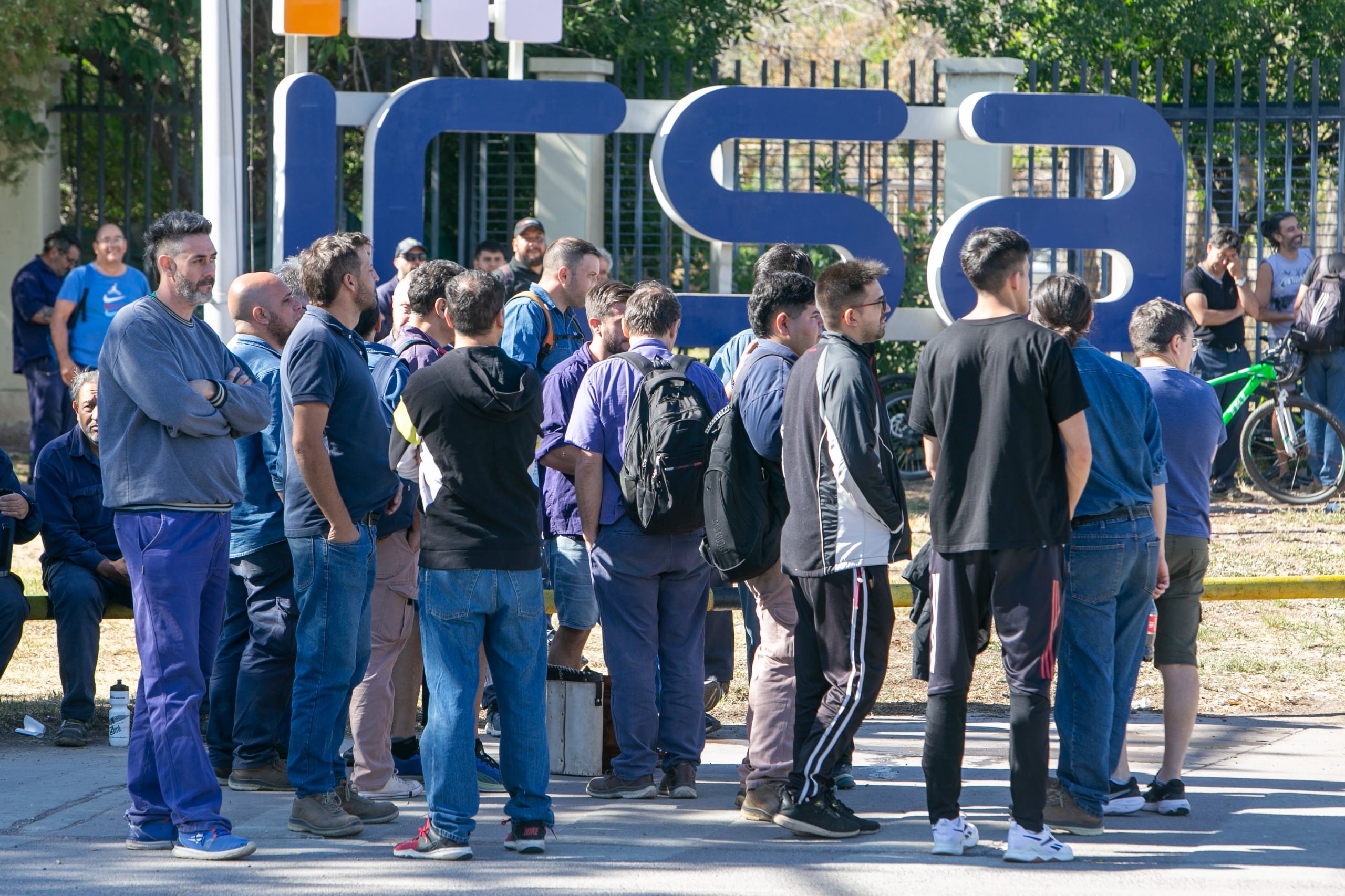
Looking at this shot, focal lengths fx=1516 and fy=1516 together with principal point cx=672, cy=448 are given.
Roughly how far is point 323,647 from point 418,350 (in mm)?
1217

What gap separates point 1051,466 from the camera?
14.5 feet

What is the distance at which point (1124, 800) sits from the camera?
5059 mm

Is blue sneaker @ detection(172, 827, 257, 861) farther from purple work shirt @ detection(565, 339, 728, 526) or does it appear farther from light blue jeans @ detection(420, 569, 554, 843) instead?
purple work shirt @ detection(565, 339, 728, 526)

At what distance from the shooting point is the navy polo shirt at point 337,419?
4.56 metres

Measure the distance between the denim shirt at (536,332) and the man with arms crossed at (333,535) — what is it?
157 centimetres

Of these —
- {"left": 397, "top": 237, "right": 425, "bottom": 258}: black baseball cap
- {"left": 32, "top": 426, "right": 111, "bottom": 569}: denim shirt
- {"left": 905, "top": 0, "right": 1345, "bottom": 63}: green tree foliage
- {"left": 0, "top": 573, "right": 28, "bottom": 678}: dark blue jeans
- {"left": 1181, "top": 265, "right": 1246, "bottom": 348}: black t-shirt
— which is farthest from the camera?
{"left": 905, "top": 0, "right": 1345, "bottom": 63}: green tree foliage

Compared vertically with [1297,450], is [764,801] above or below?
below

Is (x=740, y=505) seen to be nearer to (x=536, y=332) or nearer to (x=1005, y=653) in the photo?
(x=1005, y=653)

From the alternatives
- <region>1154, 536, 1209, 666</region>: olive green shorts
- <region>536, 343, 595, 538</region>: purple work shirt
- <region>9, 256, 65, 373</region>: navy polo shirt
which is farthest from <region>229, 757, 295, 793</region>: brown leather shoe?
<region>9, 256, 65, 373</region>: navy polo shirt

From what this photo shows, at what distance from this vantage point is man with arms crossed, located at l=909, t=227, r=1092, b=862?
435cm

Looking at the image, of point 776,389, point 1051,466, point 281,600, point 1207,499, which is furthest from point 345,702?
point 1207,499

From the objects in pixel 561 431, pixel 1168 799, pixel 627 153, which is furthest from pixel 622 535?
pixel 627 153

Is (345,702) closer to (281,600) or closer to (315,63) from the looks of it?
(281,600)

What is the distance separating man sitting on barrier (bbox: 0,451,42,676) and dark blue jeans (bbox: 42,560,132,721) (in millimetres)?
134
